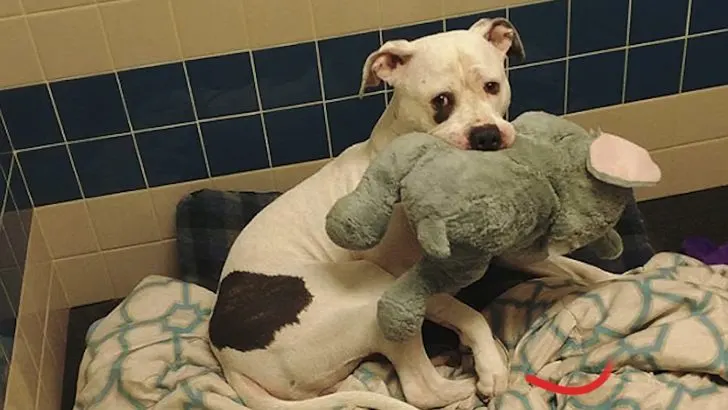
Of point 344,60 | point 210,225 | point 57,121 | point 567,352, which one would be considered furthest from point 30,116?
point 567,352

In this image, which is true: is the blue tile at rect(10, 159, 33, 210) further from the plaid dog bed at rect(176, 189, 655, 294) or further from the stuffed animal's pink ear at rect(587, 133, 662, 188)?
the stuffed animal's pink ear at rect(587, 133, 662, 188)

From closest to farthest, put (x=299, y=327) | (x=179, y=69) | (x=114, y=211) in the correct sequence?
1. (x=299, y=327)
2. (x=179, y=69)
3. (x=114, y=211)

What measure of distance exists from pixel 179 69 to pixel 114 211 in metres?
0.42

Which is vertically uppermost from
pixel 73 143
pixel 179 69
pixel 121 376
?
pixel 179 69

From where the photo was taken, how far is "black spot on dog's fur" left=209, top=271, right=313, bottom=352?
1764mm

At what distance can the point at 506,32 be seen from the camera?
1855 millimetres

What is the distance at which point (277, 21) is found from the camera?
2.16m

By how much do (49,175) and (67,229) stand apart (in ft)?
0.51

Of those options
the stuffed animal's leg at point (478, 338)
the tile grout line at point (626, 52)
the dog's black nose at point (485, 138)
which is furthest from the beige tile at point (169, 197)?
the tile grout line at point (626, 52)

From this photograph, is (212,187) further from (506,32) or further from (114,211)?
(506,32)

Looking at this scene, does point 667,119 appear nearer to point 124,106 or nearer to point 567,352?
point 567,352

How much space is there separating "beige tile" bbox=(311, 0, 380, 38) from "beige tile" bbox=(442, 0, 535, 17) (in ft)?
0.56

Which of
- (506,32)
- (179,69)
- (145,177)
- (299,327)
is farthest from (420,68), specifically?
(145,177)

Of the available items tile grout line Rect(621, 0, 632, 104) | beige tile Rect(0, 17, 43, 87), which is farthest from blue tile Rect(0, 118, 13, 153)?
tile grout line Rect(621, 0, 632, 104)
